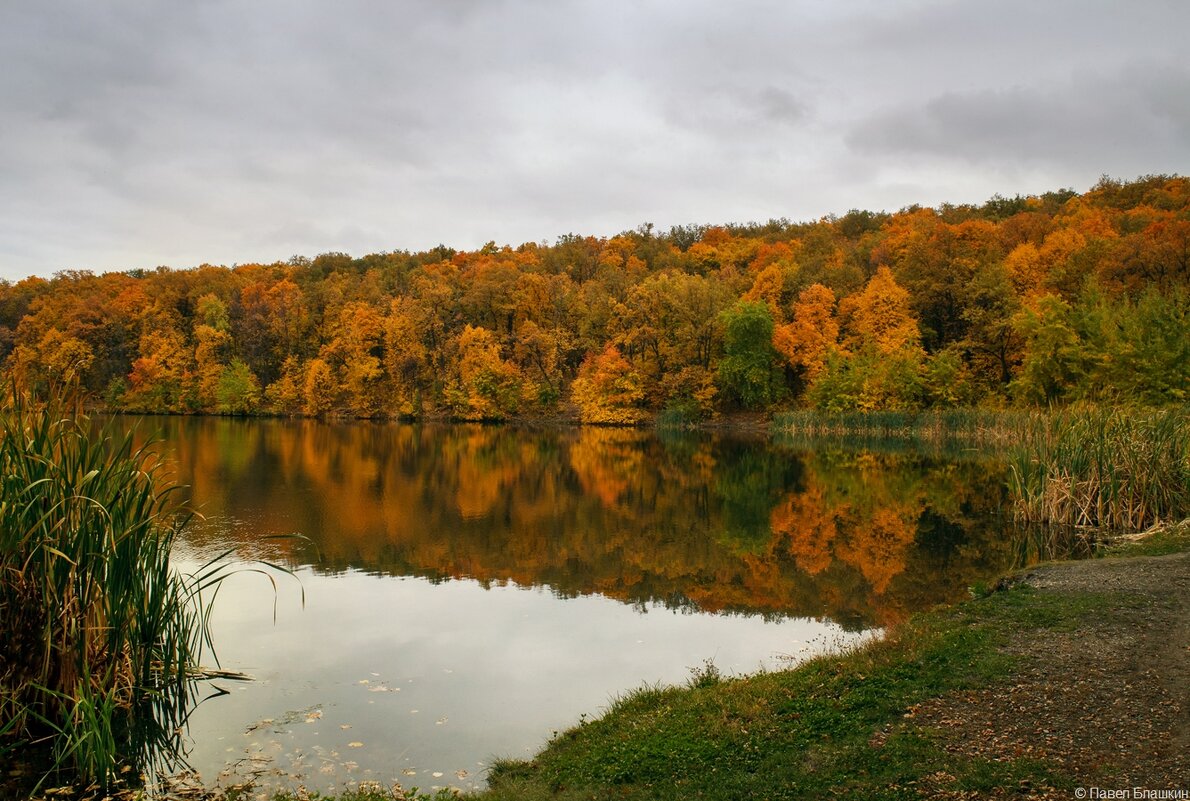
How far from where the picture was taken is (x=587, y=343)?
77.2 m

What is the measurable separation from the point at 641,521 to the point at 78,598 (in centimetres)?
1614

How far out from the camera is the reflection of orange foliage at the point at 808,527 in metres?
17.2

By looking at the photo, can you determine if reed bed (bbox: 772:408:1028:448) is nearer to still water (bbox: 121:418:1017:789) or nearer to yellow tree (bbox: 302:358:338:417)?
still water (bbox: 121:418:1017:789)

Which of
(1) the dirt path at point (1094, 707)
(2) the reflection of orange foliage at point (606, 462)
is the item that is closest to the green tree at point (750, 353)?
(2) the reflection of orange foliage at point (606, 462)

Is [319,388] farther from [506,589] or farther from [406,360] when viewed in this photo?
[506,589]

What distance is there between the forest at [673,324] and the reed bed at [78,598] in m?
45.1

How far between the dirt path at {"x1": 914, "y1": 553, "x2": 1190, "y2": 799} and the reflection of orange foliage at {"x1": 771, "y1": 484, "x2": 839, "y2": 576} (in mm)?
7433

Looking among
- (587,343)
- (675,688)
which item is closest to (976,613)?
(675,688)

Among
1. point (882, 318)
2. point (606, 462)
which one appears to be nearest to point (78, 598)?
point (606, 462)

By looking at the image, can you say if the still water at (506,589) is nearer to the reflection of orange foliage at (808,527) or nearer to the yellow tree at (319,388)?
the reflection of orange foliage at (808,527)

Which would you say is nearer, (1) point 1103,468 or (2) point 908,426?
(1) point 1103,468

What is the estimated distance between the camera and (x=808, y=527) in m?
21.1

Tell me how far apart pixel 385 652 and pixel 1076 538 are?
585 inches

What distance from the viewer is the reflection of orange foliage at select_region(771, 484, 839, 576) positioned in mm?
17172
